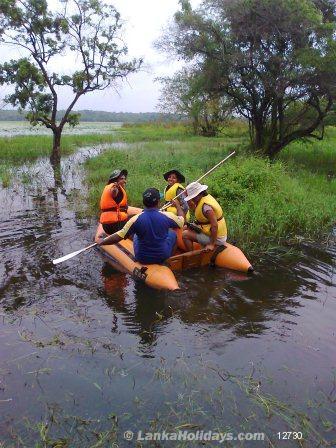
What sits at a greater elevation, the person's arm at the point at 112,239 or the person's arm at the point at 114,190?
the person's arm at the point at 114,190

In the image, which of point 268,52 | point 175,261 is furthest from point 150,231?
point 268,52

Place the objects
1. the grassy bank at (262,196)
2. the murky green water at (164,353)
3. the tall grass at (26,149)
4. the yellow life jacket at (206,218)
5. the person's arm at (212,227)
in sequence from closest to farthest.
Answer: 1. the murky green water at (164,353)
2. the person's arm at (212,227)
3. the yellow life jacket at (206,218)
4. the grassy bank at (262,196)
5. the tall grass at (26,149)

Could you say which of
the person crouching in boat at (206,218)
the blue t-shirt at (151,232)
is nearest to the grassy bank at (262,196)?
the person crouching in boat at (206,218)

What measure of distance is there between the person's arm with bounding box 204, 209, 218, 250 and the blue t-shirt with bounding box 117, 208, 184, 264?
1.80ft

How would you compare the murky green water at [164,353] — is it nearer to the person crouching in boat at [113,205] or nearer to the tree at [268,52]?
the person crouching in boat at [113,205]

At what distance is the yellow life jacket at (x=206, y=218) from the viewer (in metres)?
6.57

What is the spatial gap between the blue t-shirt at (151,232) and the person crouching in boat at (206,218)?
1.88 ft

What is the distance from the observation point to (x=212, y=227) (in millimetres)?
6535

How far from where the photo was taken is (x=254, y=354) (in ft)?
14.7

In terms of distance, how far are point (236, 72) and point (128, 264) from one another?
10887 millimetres

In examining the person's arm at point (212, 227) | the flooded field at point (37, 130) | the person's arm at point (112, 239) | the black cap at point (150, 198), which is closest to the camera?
the black cap at point (150, 198)

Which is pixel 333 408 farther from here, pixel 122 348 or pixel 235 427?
pixel 122 348

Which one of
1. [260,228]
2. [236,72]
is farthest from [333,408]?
[236,72]

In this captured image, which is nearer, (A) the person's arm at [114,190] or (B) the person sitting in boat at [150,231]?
(B) the person sitting in boat at [150,231]
